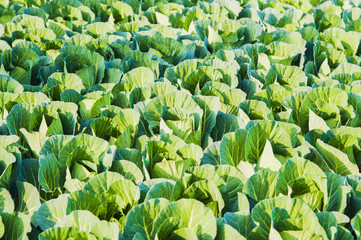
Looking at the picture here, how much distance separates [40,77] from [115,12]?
182 cm

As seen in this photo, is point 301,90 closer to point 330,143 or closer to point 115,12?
point 330,143

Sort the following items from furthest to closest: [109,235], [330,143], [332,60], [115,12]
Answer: [115,12]
[332,60]
[330,143]
[109,235]

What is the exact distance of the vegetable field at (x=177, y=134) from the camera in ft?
6.43

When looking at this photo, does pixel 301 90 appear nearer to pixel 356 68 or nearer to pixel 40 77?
pixel 356 68

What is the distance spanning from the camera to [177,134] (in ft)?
9.04

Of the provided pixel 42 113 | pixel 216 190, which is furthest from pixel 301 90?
pixel 42 113

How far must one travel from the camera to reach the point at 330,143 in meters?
2.63

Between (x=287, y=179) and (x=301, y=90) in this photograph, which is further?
(x=301, y=90)

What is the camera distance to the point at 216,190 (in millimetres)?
2062

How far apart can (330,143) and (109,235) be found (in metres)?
1.47

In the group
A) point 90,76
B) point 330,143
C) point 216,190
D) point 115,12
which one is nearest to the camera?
point 216,190

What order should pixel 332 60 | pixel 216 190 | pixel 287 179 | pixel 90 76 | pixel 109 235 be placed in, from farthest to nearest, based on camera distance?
pixel 332 60 → pixel 90 76 → pixel 287 179 → pixel 216 190 → pixel 109 235

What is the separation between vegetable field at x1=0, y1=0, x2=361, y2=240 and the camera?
1960 mm

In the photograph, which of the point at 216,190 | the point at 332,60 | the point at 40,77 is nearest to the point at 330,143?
the point at 216,190
